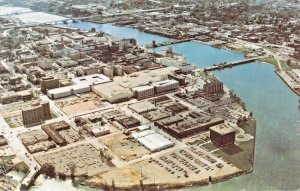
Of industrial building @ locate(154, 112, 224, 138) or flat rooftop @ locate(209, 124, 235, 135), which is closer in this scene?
flat rooftop @ locate(209, 124, 235, 135)

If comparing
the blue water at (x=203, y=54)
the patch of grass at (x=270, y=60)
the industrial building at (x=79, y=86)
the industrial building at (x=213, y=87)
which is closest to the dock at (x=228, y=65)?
the patch of grass at (x=270, y=60)

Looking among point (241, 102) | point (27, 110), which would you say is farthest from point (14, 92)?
point (241, 102)

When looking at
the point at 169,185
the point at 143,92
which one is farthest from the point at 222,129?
the point at 143,92

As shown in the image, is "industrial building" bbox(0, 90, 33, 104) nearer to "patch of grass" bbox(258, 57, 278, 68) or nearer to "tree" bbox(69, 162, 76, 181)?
"tree" bbox(69, 162, 76, 181)

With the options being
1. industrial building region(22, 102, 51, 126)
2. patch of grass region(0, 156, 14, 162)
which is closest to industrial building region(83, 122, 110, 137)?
industrial building region(22, 102, 51, 126)

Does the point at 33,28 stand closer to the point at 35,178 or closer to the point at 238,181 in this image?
the point at 35,178

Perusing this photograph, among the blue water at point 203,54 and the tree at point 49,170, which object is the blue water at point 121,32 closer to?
the blue water at point 203,54

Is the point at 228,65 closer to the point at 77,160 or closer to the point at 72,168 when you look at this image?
the point at 77,160
